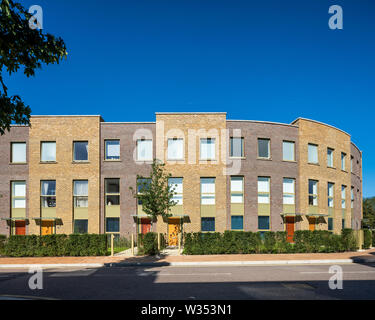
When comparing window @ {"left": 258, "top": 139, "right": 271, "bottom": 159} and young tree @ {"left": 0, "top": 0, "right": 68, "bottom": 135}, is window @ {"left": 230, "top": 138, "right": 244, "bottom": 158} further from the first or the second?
young tree @ {"left": 0, "top": 0, "right": 68, "bottom": 135}

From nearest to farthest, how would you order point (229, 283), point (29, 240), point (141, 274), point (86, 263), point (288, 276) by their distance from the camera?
point (229, 283) → point (288, 276) → point (141, 274) → point (86, 263) → point (29, 240)

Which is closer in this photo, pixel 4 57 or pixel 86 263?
pixel 4 57

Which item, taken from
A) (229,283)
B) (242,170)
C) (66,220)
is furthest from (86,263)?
(242,170)

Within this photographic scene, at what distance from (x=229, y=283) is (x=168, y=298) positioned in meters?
2.79

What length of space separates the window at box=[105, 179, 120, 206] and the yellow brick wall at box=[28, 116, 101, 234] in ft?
2.40

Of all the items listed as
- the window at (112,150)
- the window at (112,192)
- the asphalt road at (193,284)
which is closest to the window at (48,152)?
the window at (112,150)

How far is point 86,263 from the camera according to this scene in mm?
14586

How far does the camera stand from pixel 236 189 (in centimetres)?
2347

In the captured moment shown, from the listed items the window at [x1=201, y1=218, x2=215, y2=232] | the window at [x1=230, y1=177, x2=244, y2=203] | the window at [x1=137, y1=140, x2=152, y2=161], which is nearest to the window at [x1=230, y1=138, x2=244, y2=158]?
the window at [x1=230, y1=177, x2=244, y2=203]

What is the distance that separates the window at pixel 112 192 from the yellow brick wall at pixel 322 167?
14.7 meters

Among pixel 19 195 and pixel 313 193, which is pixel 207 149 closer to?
pixel 313 193

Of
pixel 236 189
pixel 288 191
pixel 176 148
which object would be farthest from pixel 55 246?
pixel 288 191

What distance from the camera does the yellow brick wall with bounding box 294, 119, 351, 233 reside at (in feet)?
80.6

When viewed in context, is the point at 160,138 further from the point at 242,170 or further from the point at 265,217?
the point at 265,217
